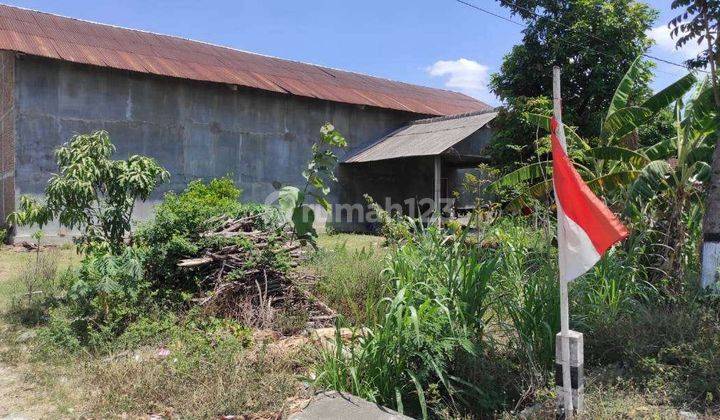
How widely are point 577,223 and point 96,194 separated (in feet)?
17.4

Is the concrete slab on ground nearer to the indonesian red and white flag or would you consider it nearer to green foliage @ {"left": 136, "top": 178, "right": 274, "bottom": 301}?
the indonesian red and white flag

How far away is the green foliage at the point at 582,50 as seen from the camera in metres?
12.7

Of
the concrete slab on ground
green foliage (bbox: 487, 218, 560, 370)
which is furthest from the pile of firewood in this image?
the concrete slab on ground

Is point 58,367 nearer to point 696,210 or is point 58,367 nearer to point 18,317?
point 18,317

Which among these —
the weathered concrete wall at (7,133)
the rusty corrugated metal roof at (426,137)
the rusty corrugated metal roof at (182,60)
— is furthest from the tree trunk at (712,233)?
the weathered concrete wall at (7,133)

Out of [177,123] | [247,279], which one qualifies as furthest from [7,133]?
[247,279]

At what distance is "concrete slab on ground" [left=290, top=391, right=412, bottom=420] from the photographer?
11.1 feet

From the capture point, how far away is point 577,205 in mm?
3133

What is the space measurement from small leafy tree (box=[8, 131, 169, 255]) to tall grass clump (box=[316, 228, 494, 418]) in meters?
3.53

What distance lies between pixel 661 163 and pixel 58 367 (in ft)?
20.5

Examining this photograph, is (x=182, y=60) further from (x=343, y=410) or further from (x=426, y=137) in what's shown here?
(x=343, y=410)

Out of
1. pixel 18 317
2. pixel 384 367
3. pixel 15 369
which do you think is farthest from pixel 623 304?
pixel 18 317

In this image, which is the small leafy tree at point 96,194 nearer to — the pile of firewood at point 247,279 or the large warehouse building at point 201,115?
the pile of firewood at point 247,279

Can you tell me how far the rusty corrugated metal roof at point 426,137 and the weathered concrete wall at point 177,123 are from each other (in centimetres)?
124
